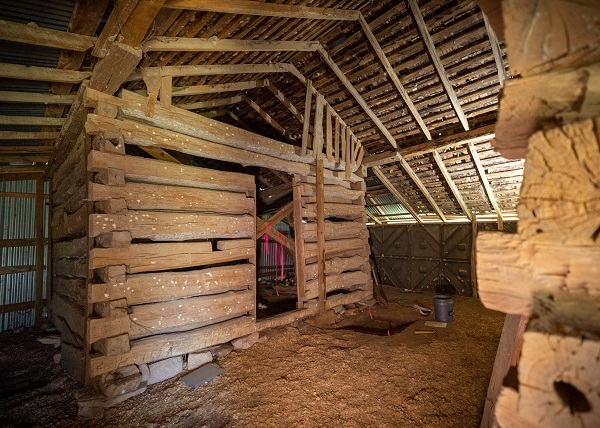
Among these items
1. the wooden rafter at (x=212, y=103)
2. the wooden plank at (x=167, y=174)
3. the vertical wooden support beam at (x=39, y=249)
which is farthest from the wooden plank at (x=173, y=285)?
the vertical wooden support beam at (x=39, y=249)

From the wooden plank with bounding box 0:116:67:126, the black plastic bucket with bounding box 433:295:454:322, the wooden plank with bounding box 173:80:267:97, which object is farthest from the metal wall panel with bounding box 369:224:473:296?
the wooden plank with bounding box 0:116:67:126

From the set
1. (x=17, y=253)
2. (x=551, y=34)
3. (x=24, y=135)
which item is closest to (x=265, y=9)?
(x=551, y=34)

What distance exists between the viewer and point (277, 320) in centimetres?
583

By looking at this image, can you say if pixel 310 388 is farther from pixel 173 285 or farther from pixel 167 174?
pixel 167 174

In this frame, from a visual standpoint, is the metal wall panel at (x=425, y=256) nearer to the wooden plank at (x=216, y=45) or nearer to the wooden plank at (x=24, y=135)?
the wooden plank at (x=216, y=45)

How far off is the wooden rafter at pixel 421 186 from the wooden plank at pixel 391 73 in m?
1.19

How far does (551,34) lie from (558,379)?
1388 millimetres

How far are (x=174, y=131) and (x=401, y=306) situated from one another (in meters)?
7.48

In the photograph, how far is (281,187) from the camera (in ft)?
27.7

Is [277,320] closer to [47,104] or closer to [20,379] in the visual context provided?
[20,379]

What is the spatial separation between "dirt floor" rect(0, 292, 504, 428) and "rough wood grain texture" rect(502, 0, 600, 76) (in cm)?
362

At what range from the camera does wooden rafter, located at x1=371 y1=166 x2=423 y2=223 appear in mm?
8961

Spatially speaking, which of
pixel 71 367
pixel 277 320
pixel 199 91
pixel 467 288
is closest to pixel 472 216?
pixel 467 288

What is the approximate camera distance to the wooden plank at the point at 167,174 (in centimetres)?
391
